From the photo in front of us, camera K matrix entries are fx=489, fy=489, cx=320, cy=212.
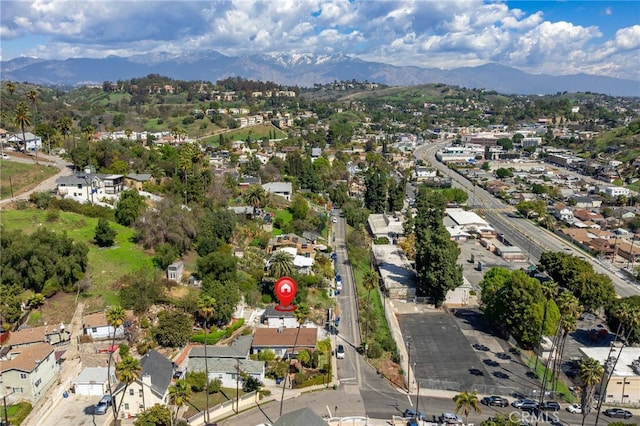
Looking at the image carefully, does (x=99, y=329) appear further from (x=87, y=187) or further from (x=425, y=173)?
(x=425, y=173)

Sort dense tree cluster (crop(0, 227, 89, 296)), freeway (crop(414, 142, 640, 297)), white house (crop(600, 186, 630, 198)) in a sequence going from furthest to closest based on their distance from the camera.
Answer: white house (crop(600, 186, 630, 198)) → freeway (crop(414, 142, 640, 297)) → dense tree cluster (crop(0, 227, 89, 296))

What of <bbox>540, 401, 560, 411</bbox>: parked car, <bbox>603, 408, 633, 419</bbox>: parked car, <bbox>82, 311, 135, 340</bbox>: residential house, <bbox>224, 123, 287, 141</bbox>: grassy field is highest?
<bbox>224, 123, 287, 141</bbox>: grassy field

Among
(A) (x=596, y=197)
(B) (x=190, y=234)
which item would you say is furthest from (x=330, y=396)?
(A) (x=596, y=197)

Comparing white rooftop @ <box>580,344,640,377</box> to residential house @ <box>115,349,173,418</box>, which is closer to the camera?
residential house @ <box>115,349,173,418</box>

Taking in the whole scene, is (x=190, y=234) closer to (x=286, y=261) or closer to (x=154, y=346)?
(x=286, y=261)

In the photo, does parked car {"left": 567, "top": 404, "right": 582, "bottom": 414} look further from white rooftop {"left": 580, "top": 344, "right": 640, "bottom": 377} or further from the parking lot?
the parking lot

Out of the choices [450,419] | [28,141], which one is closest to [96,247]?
[450,419]

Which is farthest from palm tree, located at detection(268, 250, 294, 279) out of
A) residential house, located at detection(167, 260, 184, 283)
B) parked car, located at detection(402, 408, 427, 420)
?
parked car, located at detection(402, 408, 427, 420)

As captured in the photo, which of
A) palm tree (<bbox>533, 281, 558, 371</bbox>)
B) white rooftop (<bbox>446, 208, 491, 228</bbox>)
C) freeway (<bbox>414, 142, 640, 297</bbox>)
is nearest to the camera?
palm tree (<bbox>533, 281, 558, 371</bbox>)
